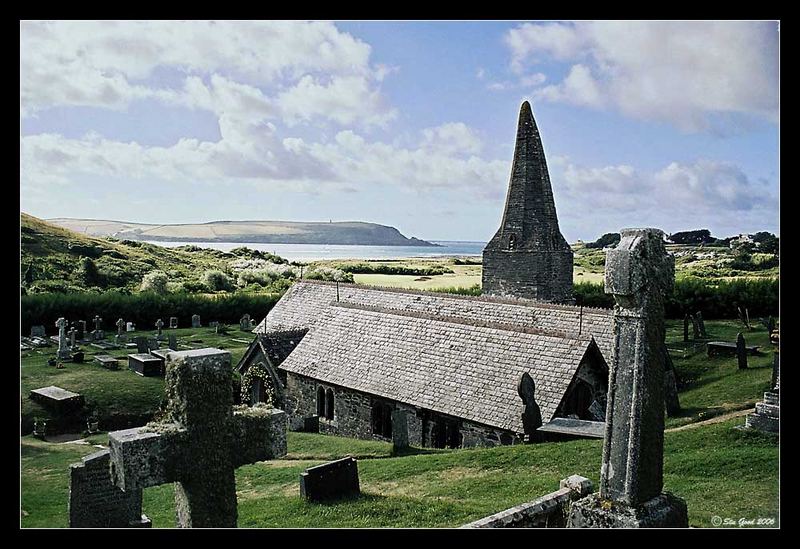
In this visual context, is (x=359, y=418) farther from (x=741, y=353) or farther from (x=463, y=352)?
(x=741, y=353)

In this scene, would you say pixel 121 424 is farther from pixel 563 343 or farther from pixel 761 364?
pixel 761 364

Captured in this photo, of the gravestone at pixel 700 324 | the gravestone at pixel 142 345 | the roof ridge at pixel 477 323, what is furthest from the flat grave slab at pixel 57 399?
the gravestone at pixel 700 324

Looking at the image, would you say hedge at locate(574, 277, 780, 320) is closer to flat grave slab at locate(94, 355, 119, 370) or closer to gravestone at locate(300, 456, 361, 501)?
flat grave slab at locate(94, 355, 119, 370)

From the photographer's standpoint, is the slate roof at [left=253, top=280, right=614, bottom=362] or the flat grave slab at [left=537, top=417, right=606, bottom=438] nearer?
the flat grave slab at [left=537, top=417, right=606, bottom=438]

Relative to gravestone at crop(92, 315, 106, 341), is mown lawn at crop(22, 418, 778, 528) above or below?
below

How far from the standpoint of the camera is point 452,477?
1152 centimetres

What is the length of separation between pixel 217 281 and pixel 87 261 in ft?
24.5

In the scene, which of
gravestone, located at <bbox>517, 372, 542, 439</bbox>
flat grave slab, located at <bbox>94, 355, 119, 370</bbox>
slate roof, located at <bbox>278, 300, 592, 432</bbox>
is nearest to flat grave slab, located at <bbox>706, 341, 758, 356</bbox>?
slate roof, located at <bbox>278, 300, 592, 432</bbox>

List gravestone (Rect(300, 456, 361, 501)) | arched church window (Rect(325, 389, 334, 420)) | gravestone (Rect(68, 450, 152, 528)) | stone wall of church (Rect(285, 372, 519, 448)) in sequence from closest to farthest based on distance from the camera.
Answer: gravestone (Rect(68, 450, 152, 528))
gravestone (Rect(300, 456, 361, 501))
stone wall of church (Rect(285, 372, 519, 448))
arched church window (Rect(325, 389, 334, 420))

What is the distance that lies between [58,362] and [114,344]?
176 inches

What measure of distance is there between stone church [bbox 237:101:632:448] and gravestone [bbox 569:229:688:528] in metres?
7.07

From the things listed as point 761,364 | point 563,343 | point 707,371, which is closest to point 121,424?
point 563,343

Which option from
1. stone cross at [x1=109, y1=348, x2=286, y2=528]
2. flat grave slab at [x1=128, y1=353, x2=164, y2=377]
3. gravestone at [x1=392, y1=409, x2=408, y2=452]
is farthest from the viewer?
flat grave slab at [x1=128, y1=353, x2=164, y2=377]

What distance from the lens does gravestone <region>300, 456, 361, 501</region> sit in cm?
1036
